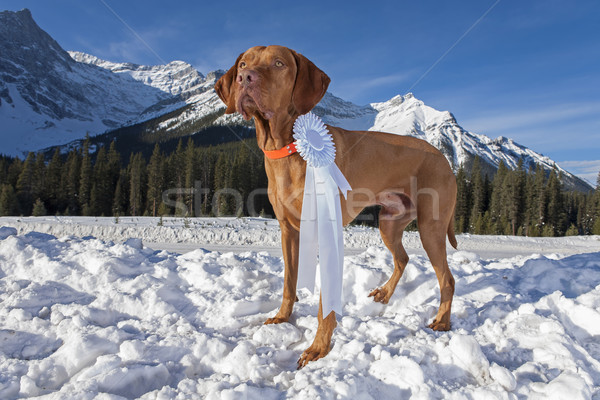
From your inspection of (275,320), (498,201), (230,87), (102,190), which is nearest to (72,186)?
(102,190)

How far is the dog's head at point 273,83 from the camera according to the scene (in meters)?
2.83

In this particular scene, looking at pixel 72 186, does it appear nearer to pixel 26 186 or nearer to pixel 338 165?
pixel 26 186

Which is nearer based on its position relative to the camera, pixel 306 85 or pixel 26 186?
pixel 306 85

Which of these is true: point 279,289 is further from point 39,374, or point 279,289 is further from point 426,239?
point 39,374

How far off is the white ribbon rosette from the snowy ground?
24.1 inches

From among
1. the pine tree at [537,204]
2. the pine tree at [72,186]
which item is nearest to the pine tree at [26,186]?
the pine tree at [72,186]

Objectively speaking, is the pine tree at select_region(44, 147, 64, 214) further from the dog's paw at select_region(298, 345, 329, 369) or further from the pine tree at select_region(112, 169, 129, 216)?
the dog's paw at select_region(298, 345, 329, 369)

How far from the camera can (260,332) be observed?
3.08 m

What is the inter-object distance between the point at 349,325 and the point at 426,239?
1.33 metres

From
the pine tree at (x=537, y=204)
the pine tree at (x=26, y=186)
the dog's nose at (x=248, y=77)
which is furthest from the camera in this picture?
the pine tree at (x=537, y=204)

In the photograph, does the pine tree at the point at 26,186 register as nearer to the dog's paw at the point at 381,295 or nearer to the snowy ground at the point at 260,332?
the snowy ground at the point at 260,332

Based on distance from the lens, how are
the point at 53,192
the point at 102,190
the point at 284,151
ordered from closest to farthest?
the point at 284,151
the point at 53,192
the point at 102,190

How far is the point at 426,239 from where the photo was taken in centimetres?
384

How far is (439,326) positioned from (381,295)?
837mm
